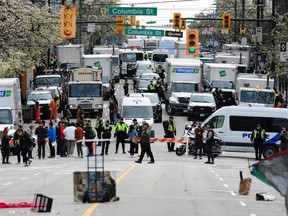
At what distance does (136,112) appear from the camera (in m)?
47.0

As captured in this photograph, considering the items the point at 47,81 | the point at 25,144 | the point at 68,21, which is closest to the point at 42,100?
the point at 47,81

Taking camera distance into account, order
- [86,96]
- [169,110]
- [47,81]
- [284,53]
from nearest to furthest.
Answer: [284,53] → [86,96] → [169,110] → [47,81]

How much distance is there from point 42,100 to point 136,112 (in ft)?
41.6

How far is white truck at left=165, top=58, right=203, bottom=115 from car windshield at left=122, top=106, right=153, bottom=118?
38.1ft

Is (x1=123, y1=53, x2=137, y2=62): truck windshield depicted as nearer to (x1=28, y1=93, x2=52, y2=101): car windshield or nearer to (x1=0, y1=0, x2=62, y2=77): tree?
(x1=0, y1=0, x2=62, y2=77): tree

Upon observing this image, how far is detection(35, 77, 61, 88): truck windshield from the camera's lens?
64812 mm

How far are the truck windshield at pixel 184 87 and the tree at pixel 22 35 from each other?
9276mm

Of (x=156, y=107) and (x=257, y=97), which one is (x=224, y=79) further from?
(x=156, y=107)

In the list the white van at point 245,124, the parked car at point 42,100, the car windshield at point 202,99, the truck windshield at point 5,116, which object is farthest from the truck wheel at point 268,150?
the parked car at point 42,100

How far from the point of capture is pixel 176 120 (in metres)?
57.2

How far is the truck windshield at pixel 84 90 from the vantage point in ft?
193

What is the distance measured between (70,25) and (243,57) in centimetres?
3984

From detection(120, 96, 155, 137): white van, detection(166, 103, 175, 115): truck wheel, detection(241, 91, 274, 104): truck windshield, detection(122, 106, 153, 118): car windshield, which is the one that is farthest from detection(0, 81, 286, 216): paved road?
detection(166, 103, 175, 115): truck wheel

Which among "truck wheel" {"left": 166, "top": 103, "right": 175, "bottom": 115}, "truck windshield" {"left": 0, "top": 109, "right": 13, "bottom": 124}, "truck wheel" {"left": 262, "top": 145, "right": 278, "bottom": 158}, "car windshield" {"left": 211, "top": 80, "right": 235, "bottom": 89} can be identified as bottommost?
"truck wheel" {"left": 166, "top": 103, "right": 175, "bottom": 115}
